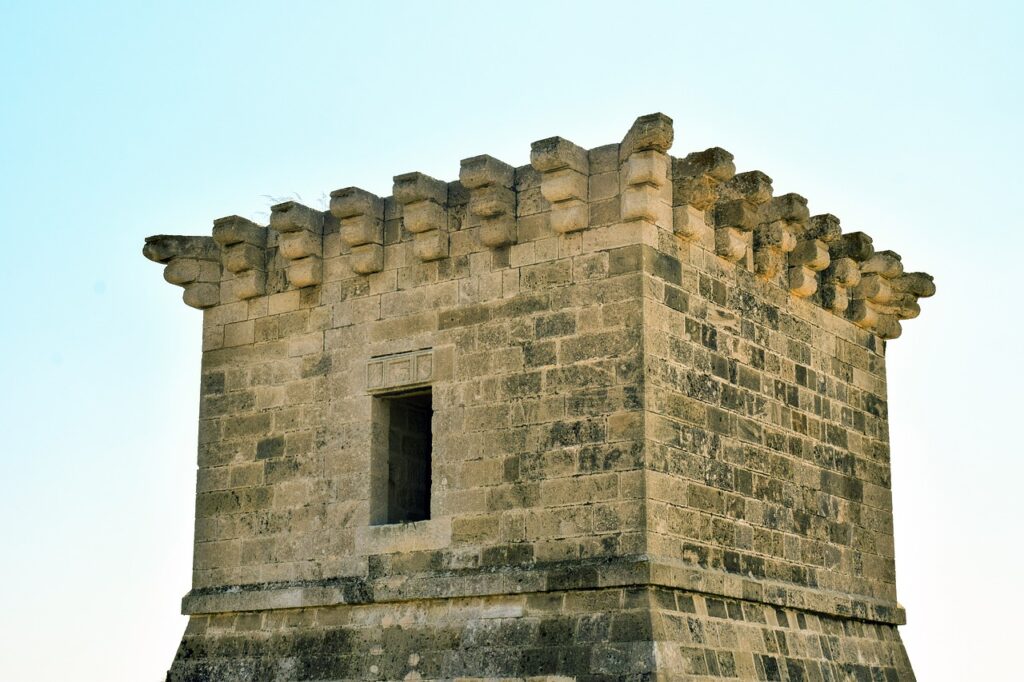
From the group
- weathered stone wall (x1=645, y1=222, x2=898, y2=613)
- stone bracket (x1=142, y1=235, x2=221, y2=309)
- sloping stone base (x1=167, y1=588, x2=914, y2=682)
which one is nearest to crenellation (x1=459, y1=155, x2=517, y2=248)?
weathered stone wall (x1=645, y1=222, x2=898, y2=613)

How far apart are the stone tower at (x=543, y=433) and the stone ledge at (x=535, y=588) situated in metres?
0.03

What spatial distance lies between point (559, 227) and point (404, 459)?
2464mm

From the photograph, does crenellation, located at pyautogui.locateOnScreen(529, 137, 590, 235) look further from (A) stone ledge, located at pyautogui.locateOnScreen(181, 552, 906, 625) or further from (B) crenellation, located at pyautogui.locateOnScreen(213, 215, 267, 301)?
(B) crenellation, located at pyautogui.locateOnScreen(213, 215, 267, 301)

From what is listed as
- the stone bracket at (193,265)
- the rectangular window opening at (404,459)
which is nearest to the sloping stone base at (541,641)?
the rectangular window opening at (404,459)

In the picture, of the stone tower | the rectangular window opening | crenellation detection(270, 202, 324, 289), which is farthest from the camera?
crenellation detection(270, 202, 324, 289)

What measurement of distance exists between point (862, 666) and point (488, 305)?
4.46 metres

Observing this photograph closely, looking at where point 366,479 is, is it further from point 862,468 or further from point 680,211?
point 862,468

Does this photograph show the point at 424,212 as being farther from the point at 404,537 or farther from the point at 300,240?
the point at 404,537

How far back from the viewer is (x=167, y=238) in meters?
15.2

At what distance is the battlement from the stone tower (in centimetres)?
2

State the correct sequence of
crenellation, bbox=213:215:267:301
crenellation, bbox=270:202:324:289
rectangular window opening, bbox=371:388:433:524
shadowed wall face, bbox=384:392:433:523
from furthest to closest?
crenellation, bbox=213:215:267:301 < crenellation, bbox=270:202:324:289 < shadowed wall face, bbox=384:392:433:523 < rectangular window opening, bbox=371:388:433:524

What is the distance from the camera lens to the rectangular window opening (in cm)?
1361

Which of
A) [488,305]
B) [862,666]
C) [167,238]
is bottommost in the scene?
[862,666]

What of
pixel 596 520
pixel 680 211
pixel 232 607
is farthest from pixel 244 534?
pixel 680 211
